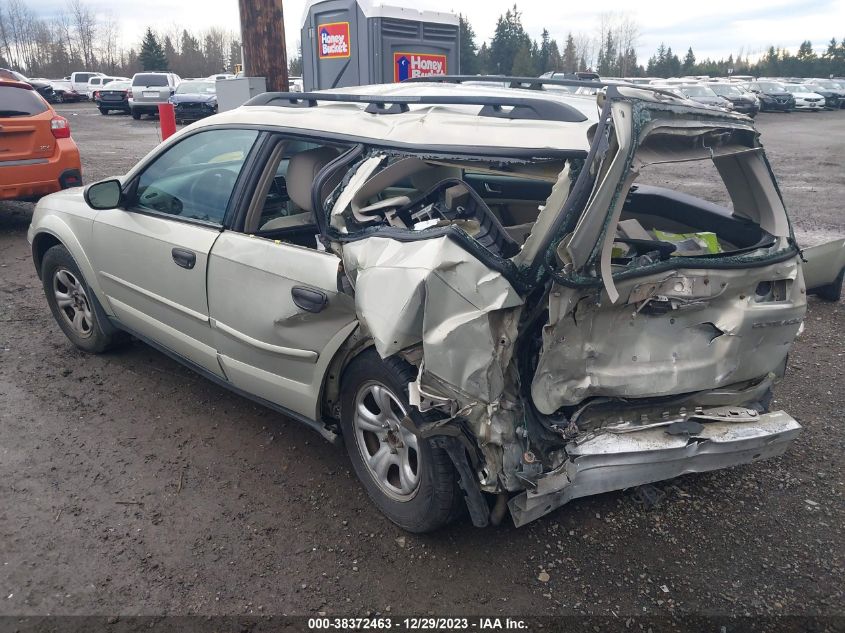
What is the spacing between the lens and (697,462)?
106 inches

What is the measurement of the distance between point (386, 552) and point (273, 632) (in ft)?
1.91

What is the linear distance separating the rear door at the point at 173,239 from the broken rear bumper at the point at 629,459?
6.27 ft

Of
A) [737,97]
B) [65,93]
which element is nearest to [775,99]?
[737,97]

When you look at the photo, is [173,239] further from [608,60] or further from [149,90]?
[608,60]

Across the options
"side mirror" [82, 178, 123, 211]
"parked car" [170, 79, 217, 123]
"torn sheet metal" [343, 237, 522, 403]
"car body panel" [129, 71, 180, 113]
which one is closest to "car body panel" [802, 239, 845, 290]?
"torn sheet metal" [343, 237, 522, 403]

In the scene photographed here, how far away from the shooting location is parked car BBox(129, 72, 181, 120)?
25.9 meters

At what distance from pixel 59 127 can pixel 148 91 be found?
19860 mm

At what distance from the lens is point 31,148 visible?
7730 mm

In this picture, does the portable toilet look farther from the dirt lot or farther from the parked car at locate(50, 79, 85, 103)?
the parked car at locate(50, 79, 85, 103)

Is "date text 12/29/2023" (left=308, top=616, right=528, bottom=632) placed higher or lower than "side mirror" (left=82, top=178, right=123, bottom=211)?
lower

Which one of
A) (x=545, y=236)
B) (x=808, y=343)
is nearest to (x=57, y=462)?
(x=545, y=236)

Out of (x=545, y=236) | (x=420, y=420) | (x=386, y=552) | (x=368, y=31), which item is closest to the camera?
(x=545, y=236)

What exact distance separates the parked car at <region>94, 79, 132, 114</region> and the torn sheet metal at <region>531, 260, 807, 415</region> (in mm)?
31533

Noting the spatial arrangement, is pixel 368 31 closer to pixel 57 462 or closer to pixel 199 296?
pixel 199 296
